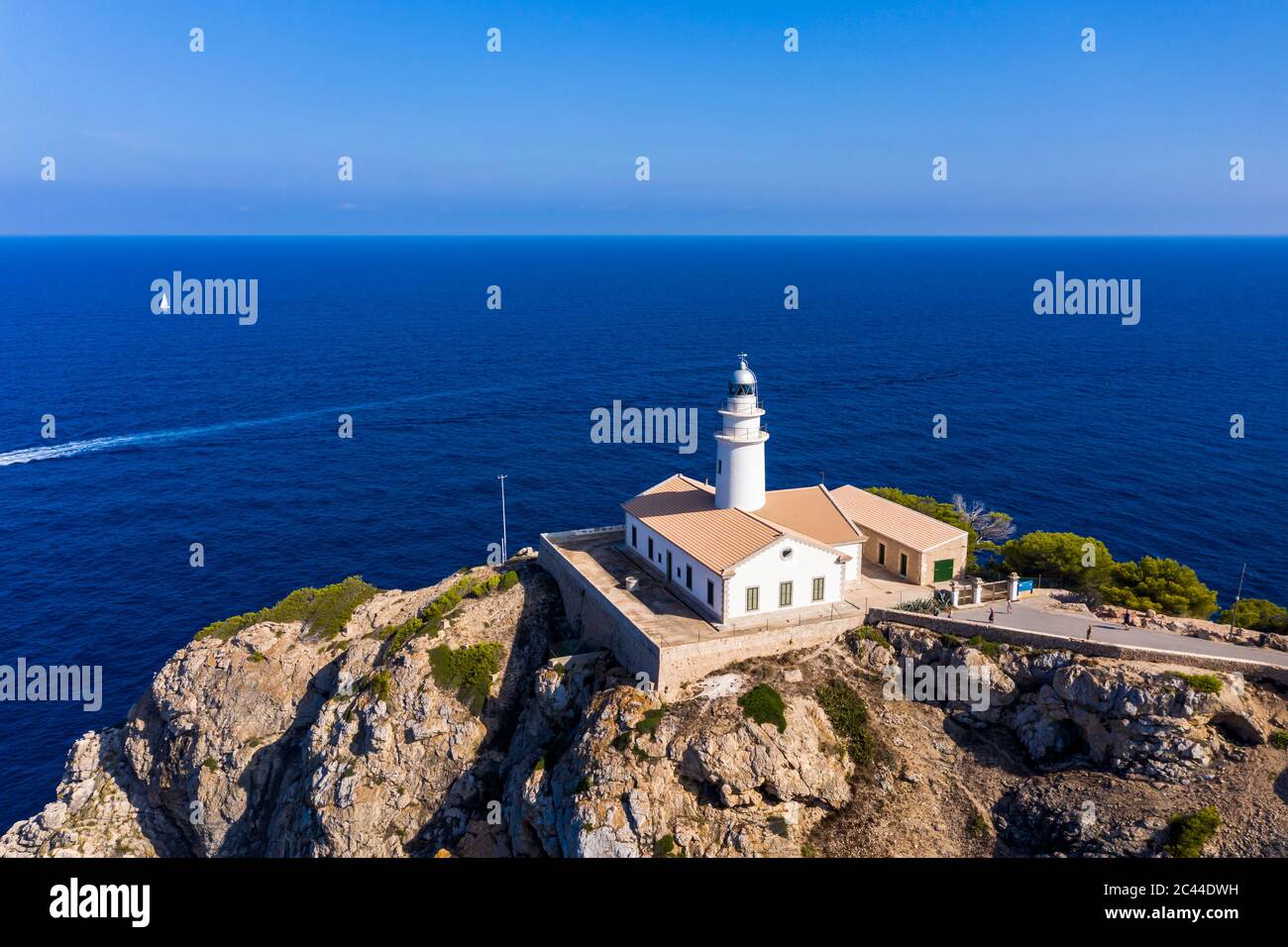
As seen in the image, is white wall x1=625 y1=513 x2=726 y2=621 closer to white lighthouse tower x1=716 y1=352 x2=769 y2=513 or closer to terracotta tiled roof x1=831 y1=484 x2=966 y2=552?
white lighthouse tower x1=716 y1=352 x2=769 y2=513

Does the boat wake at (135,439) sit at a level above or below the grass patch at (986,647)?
above

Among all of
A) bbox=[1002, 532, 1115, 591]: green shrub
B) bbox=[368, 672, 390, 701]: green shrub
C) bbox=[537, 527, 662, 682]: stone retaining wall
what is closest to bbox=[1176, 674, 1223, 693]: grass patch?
bbox=[1002, 532, 1115, 591]: green shrub

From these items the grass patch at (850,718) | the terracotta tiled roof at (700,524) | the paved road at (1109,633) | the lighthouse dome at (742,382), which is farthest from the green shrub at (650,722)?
the lighthouse dome at (742,382)

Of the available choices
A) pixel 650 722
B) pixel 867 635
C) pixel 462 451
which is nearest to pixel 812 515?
pixel 867 635

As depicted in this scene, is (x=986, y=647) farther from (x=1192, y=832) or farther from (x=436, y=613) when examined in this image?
(x=436, y=613)

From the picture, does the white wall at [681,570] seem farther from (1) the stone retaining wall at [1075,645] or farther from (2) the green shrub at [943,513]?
(2) the green shrub at [943,513]

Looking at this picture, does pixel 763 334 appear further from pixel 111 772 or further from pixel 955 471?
pixel 111 772

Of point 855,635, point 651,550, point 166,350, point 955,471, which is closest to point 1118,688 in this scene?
point 855,635
